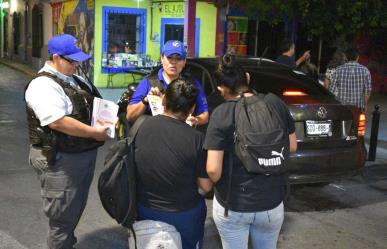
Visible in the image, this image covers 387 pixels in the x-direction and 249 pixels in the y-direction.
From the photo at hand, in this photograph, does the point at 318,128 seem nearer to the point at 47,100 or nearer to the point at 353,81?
the point at 353,81

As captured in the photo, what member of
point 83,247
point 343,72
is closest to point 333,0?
point 343,72

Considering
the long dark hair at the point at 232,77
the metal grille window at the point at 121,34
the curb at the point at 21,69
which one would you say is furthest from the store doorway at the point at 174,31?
the long dark hair at the point at 232,77

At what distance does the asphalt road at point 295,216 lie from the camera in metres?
4.66

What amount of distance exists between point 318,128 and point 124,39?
1284 centimetres

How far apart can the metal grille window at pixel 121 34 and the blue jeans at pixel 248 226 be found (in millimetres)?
14507

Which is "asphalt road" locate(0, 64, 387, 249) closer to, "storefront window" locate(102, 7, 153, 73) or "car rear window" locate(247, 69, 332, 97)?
"car rear window" locate(247, 69, 332, 97)

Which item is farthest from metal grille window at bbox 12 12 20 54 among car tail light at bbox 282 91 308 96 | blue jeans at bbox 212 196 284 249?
blue jeans at bbox 212 196 284 249

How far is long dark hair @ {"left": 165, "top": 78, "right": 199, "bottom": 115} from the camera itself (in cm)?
277

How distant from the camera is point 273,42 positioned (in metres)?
18.0

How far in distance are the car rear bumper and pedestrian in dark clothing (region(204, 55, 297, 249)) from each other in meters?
2.29

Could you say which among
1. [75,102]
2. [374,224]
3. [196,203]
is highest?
[75,102]

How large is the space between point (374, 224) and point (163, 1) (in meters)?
12.7

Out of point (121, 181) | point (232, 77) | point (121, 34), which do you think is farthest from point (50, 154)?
point (121, 34)

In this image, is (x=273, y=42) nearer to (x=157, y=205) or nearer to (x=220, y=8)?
(x=220, y=8)
